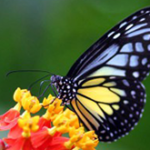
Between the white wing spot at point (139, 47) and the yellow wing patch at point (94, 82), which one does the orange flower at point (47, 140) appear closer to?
the yellow wing patch at point (94, 82)

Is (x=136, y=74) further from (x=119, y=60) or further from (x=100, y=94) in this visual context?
(x=100, y=94)

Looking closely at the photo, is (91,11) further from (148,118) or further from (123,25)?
(123,25)

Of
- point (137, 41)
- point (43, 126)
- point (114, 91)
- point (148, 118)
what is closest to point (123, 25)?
point (137, 41)

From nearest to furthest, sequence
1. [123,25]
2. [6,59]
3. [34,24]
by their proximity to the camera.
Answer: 1. [123,25]
2. [6,59]
3. [34,24]

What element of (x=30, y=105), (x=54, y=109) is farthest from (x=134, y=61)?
(x=30, y=105)

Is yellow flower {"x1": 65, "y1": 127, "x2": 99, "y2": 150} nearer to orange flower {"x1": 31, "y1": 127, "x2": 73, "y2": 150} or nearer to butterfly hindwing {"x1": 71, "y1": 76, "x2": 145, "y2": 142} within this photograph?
orange flower {"x1": 31, "y1": 127, "x2": 73, "y2": 150}
